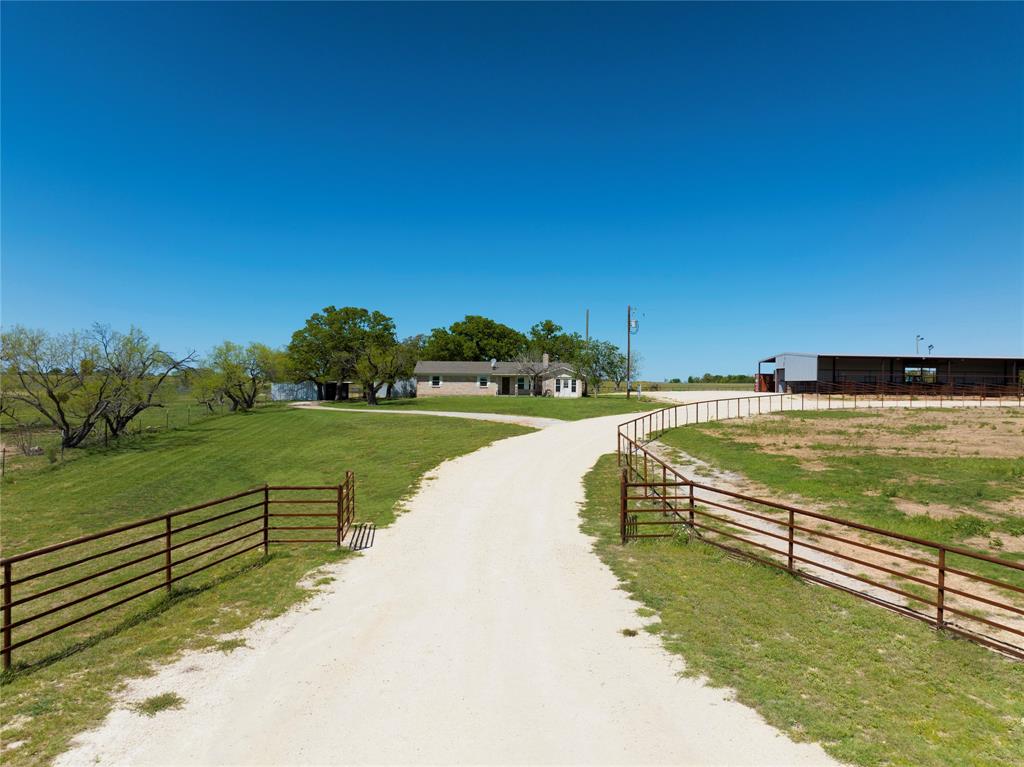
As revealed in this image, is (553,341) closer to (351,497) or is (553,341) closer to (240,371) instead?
(240,371)

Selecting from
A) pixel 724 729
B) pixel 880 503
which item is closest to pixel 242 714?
pixel 724 729

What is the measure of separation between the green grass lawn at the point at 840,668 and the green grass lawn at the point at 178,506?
20.6 feet

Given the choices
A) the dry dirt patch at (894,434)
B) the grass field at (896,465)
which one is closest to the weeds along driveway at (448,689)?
the grass field at (896,465)

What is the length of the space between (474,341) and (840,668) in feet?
299

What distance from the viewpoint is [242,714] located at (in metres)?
5.09

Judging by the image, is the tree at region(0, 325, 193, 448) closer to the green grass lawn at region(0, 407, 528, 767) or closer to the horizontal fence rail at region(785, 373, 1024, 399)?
the green grass lawn at region(0, 407, 528, 767)

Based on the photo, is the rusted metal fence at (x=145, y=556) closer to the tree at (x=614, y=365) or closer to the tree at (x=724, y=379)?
the tree at (x=614, y=365)

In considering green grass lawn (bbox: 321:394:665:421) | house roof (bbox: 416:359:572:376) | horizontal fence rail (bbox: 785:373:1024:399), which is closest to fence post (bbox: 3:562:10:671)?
green grass lawn (bbox: 321:394:665:421)

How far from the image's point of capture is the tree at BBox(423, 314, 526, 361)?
94500 millimetres

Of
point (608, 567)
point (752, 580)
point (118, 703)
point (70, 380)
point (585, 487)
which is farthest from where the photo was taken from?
point (70, 380)

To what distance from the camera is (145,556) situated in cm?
825

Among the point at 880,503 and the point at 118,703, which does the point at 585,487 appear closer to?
the point at 880,503

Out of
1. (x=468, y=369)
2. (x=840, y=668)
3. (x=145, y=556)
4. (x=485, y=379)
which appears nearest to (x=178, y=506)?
(x=145, y=556)

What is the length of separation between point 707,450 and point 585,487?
8.82m
